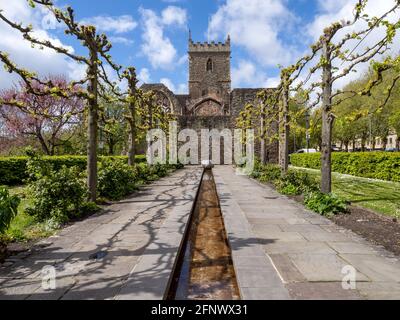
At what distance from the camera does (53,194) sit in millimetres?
7441

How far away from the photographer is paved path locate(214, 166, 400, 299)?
3561mm

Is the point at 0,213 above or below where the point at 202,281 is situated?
above

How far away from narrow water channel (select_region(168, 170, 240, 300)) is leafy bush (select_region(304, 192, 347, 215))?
256cm

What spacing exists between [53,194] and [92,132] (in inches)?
104

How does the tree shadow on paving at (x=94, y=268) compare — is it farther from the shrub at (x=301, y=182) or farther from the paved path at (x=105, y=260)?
the shrub at (x=301, y=182)

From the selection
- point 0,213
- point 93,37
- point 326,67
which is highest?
point 93,37

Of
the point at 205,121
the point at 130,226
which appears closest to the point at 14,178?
the point at 130,226

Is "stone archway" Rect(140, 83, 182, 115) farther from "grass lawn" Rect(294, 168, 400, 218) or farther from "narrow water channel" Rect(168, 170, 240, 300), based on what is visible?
"narrow water channel" Rect(168, 170, 240, 300)

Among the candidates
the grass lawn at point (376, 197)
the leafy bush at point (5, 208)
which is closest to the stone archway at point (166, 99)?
the grass lawn at point (376, 197)

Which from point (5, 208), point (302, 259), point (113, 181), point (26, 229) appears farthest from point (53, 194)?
point (302, 259)

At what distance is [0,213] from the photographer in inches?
182

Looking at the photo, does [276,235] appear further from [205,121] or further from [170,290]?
[205,121]

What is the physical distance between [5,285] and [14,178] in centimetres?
1270

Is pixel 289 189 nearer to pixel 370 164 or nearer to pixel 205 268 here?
pixel 205 268
